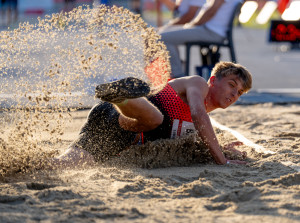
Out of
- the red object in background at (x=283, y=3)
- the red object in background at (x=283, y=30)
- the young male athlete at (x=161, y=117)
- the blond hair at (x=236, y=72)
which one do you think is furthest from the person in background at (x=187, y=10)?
the young male athlete at (x=161, y=117)

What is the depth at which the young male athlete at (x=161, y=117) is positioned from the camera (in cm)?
315

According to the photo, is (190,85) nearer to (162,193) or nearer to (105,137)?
(105,137)

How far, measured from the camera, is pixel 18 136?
10.4 feet

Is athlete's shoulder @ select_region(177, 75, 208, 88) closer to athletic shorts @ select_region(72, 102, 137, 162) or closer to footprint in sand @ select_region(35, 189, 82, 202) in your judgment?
athletic shorts @ select_region(72, 102, 137, 162)

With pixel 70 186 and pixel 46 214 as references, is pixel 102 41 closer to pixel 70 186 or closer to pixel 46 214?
pixel 70 186

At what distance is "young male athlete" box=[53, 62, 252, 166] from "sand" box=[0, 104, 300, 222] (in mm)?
151

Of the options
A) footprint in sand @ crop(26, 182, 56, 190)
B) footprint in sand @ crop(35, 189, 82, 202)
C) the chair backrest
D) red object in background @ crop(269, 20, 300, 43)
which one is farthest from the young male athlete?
red object in background @ crop(269, 20, 300, 43)

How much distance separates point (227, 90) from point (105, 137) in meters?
0.98

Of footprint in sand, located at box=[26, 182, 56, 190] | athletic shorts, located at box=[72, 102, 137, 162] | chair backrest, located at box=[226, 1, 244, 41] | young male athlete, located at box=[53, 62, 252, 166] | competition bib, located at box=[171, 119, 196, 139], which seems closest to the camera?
footprint in sand, located at box=[26, 182, 56, 190]

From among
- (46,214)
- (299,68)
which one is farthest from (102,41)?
(299,68)

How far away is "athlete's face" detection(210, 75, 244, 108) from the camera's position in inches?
139

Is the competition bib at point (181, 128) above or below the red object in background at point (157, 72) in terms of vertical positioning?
below

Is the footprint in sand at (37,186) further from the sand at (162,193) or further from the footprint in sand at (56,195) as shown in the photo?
the footprint in sand at (56,195)

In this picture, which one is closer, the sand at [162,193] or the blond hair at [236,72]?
the sand at [162,193]
